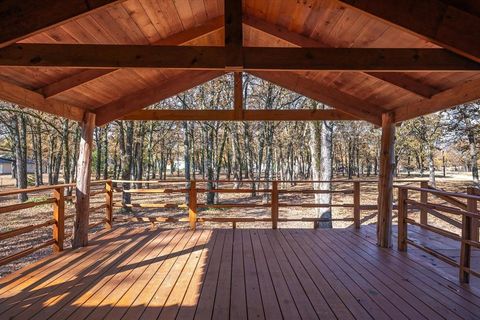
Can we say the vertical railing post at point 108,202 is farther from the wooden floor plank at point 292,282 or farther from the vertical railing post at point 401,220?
the vertical railing post at point 401,220

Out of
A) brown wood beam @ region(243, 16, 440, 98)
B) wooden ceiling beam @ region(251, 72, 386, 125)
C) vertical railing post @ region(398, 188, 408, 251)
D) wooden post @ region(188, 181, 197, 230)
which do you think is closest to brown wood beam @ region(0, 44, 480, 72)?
brown wood beam @ region(243, 16, 440, 98)

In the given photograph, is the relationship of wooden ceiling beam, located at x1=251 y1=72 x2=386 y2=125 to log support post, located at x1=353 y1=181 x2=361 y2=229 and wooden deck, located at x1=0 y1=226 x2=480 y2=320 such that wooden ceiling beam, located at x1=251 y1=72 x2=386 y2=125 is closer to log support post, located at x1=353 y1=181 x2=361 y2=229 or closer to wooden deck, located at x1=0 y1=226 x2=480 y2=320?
log support post, located at x1=353 y1=181 x2=361 y2=229

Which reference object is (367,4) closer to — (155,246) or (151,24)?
(151,24)

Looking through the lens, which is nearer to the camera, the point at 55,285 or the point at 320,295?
the point at 320,295

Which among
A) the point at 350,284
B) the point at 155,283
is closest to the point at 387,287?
the point at 350,284

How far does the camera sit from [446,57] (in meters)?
2.58

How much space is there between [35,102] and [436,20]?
4.36 m

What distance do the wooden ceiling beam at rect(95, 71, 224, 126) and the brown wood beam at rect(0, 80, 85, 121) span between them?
1.27 ft

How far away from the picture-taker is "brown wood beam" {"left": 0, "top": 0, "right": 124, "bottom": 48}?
7.13ft

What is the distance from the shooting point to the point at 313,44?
3.84 meters

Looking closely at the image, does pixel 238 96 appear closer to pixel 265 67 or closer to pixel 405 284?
pixel 265 67

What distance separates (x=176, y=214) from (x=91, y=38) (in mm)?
9412

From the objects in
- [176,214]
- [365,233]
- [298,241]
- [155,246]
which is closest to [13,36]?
[155,246]

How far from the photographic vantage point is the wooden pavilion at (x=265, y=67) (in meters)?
2.33
